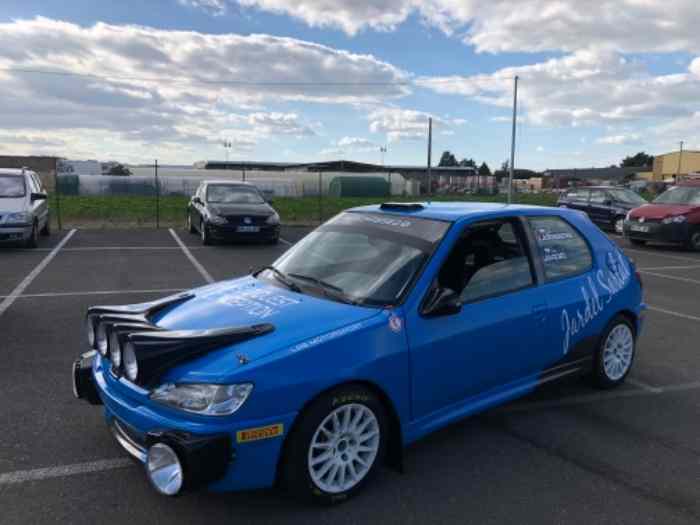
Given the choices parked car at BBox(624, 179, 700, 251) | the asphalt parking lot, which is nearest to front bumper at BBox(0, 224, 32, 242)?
the asphalt parking lot

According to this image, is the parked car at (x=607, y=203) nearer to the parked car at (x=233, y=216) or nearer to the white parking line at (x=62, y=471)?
the parked car at (x=233, y=216)

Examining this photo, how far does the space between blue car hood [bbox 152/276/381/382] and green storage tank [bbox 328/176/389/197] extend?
→ 4046 cm

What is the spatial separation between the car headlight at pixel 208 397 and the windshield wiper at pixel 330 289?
2.98 ft

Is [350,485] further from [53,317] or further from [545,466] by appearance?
[53,317]

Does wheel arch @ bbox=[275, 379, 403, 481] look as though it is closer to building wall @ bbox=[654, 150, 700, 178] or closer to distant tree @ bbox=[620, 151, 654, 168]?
building wall @ bbox=[654, 150, 700, 178]

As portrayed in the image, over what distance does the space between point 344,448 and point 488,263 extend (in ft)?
5.35

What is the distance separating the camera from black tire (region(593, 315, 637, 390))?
15.7 feet

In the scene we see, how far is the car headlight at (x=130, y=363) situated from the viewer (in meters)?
3.09

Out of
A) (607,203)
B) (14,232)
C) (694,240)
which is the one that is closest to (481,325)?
(14,232)

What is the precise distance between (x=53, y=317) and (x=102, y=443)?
3.75m

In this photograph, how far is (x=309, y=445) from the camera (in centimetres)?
299

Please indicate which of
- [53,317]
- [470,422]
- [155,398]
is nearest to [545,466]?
[470,422]

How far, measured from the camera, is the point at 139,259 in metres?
12.0

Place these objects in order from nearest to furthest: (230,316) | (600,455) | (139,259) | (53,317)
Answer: (230,316), (600,455), (53,317), (139,259)
